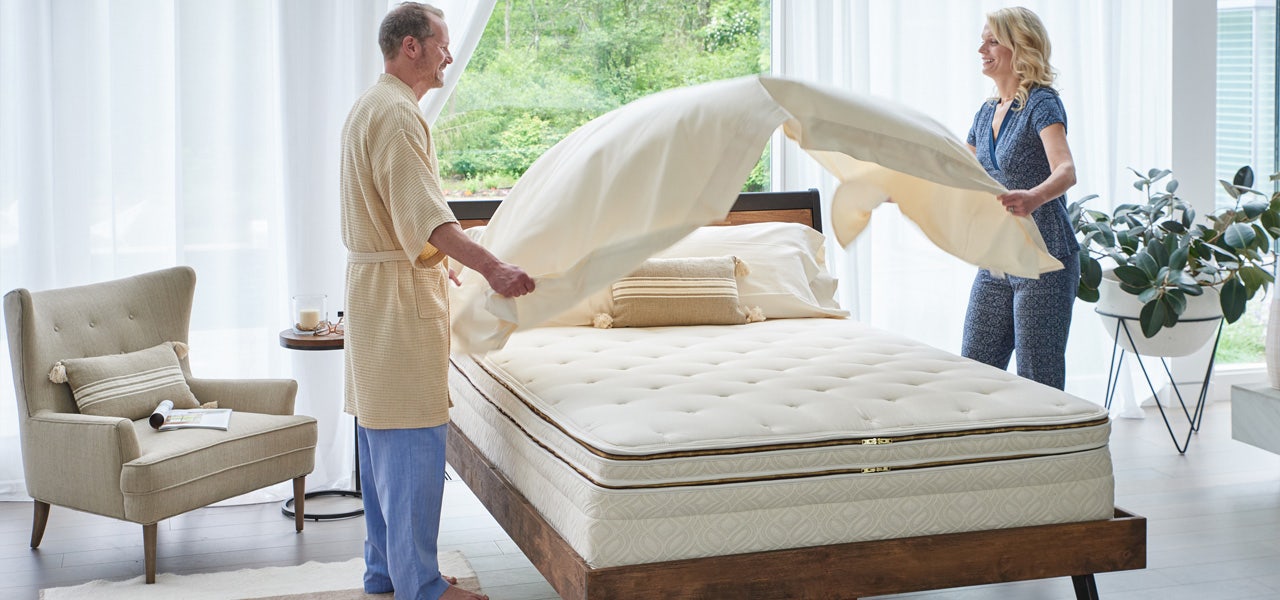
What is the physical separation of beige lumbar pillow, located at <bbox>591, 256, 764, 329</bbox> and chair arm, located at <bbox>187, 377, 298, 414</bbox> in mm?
1044

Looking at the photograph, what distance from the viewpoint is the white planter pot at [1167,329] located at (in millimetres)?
4906

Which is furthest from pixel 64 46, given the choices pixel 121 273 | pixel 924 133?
pixel 924 133

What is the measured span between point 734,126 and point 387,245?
89 centimetres

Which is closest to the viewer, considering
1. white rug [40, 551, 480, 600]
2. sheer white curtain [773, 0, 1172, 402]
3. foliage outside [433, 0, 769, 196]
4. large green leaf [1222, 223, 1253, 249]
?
white rug [40, 551, 480, 600]

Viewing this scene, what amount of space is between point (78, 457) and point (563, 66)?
2.52 meters

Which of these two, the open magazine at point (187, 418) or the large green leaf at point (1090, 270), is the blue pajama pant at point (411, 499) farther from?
the large green leaf at point (1090, 270)

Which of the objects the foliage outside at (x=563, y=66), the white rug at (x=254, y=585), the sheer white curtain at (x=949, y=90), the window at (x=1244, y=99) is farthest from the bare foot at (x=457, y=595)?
the window at (x=1244, y=99)

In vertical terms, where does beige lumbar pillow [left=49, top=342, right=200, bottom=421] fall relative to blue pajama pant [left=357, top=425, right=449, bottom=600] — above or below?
above

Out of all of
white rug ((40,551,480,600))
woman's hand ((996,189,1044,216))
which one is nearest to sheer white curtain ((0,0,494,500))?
white rug ((40,551,480,600))

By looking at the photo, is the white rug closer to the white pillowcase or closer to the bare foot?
the bare foot

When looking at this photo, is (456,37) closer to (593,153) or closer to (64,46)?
(64,46)

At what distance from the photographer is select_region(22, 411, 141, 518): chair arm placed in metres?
3.36

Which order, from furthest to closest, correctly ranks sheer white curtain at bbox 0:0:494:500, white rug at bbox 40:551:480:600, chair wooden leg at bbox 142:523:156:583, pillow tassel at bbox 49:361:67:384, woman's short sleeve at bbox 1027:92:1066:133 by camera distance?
sheer white curtain at bbox 0:0:494:500 → pillow tassel at bbox 49:361:67:384 → woman's short sleeve at bbox 1027:92:1066:133 → chair wooden leg at bbox 142:523:156:583 → white rug at bbox 40:551:480:600

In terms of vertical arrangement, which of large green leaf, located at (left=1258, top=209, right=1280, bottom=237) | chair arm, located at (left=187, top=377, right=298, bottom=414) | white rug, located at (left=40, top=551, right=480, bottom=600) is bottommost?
white rug, located at (left=40, top=551, right=480, bottom=600)
